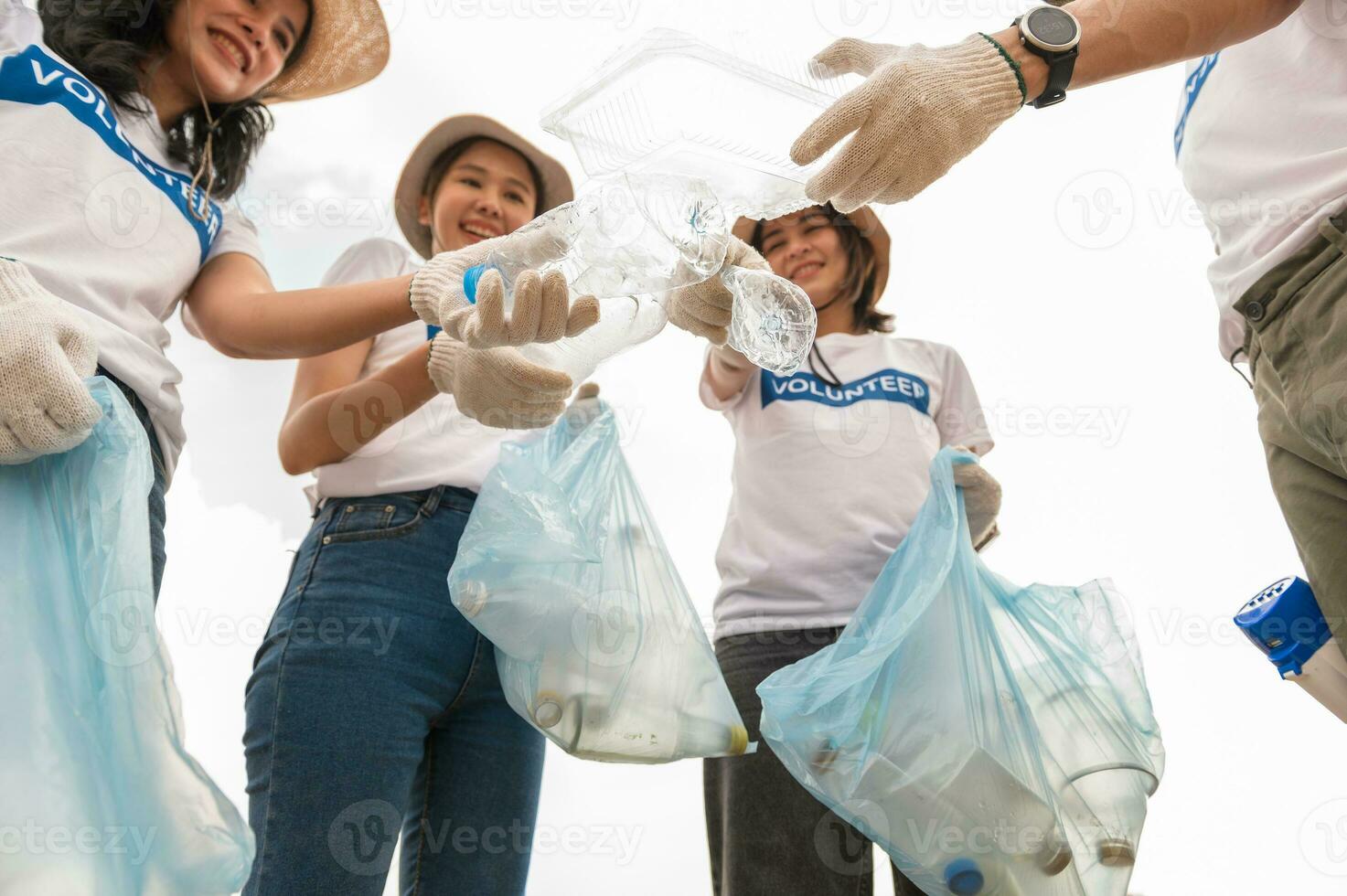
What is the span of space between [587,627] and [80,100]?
0.72 metres

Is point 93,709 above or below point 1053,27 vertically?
below

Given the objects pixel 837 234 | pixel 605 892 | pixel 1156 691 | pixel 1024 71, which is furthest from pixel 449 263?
pixel 1156 691

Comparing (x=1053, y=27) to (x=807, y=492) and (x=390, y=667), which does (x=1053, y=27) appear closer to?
(x=807, y=492)

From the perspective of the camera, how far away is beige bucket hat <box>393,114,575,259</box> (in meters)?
1.53

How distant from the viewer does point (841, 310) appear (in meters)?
1.57

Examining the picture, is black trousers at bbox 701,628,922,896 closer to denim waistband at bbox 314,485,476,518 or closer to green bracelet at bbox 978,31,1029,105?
denim waistband at bbox 314,485,476,518

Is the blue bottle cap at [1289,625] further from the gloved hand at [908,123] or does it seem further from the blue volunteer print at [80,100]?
the blue volunteer print at [80,100]

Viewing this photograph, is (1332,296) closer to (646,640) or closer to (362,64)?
(646,640)

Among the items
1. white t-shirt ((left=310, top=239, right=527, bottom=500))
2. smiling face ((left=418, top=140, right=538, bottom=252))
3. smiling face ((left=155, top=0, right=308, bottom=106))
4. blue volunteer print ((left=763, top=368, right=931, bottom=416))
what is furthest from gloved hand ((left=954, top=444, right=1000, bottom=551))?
smiling face ((left=155, top=0, right=308, bottom=106))

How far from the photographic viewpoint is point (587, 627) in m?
1.03

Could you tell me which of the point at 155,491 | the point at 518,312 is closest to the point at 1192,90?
the point at 518,312

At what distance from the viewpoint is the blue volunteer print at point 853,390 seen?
4.49 ft

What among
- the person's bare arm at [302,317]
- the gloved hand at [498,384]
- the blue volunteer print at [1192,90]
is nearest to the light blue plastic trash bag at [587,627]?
the gloved hand at [498,384]

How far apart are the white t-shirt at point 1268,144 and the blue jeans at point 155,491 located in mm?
1055
